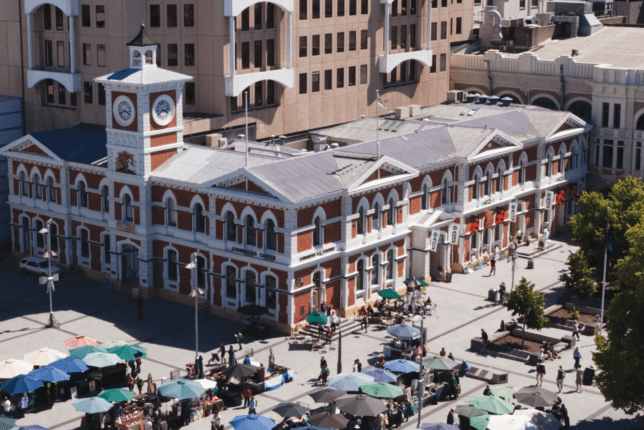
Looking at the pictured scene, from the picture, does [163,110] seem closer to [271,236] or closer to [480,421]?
[271,236]

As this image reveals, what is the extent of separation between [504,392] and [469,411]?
3.45 meters

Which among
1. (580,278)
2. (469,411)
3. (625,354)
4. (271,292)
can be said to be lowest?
(469,411)

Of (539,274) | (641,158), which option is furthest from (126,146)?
(641,158)

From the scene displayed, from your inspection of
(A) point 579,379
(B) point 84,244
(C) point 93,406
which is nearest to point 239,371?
(C) point 93,406

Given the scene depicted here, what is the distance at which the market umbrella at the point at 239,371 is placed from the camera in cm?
6247

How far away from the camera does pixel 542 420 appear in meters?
56.8

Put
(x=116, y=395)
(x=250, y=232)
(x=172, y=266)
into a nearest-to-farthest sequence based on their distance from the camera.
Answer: (x=116, y=395) < (x=250, y=232) < (x=172, y=266)

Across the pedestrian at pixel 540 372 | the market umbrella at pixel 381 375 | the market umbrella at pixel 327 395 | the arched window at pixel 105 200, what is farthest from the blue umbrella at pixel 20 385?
the pedestrian at pixel 540 372

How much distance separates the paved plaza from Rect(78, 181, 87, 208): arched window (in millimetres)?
6280

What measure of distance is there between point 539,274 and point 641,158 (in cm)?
1994

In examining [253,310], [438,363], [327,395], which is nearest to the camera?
[327,395]

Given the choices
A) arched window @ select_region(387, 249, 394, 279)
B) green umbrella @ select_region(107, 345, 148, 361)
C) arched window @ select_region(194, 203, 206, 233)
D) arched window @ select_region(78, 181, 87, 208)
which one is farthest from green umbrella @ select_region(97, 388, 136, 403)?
arched window @ select_region(78, 181, 87, 208)

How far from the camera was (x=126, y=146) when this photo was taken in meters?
80.6

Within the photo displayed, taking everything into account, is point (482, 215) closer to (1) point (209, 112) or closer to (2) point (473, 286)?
(2) point (473, 286)
